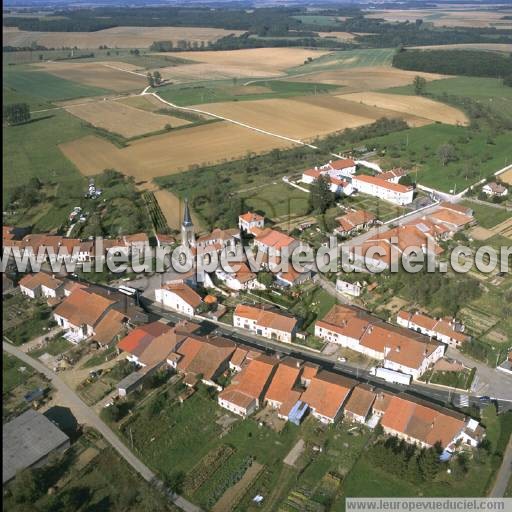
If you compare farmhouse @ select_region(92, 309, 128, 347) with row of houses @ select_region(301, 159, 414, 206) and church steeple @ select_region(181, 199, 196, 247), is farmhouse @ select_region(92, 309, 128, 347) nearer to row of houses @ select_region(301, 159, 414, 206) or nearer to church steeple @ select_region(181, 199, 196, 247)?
church steeple @ select_region(181, 199, 196, 247)

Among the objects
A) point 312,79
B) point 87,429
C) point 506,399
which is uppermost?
point 312,79

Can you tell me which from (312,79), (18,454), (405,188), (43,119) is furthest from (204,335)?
(312,79)

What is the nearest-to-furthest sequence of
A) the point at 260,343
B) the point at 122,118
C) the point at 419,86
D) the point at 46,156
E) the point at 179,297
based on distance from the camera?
the point at 260,343 < the point at 179,297 < the point at 46,156 < the point at 122,118 < the point at 419,86

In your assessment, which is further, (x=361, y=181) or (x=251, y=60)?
(x=251, y=60)

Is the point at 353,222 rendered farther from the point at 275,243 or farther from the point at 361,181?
the point at 361,181

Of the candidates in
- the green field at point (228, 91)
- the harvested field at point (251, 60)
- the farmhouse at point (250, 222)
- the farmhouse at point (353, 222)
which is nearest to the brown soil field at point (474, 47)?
the harvested field at point (251, 60)

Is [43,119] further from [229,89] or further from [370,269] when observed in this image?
[370,269]

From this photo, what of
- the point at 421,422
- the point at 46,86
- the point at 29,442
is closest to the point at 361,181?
the point at 421,422
